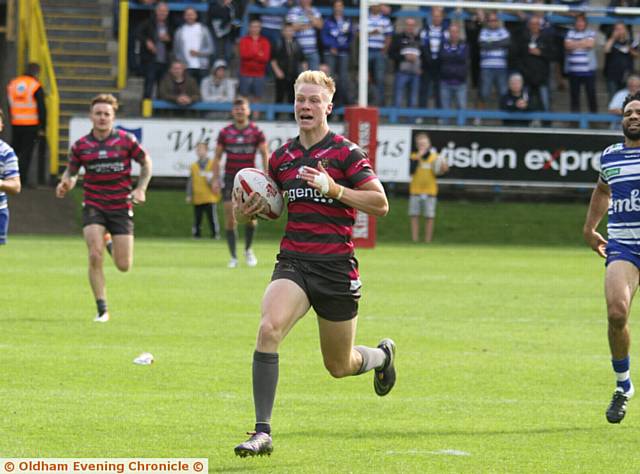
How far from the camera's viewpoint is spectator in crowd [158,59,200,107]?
29766 mm

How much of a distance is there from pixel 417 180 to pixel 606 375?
16.6 meters

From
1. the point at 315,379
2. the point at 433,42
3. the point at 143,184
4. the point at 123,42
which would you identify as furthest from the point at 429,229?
the point at 315,379

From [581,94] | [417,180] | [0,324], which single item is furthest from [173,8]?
[0,324]

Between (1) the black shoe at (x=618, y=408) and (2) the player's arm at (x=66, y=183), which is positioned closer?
(1) the black shoe at (x=618, y=408)

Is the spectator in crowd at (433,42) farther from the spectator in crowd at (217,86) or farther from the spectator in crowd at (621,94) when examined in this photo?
the spectator in crowd at (217,86)

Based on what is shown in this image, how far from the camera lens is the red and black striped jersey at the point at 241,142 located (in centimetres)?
2023

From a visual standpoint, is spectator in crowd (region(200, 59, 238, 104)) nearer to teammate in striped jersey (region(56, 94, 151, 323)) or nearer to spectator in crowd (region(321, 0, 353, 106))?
spectator in crowd (region(321, 0, 353, 106))

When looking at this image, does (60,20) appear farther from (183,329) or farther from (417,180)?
(183,329)

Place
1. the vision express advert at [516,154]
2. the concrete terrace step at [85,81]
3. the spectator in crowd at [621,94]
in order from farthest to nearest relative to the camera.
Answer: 1. the concrete terrace step at [85,81]
2. the spectator in crowd at [621,94]
3. the vision express advert at [516,154]

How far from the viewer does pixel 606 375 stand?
11.2 metres

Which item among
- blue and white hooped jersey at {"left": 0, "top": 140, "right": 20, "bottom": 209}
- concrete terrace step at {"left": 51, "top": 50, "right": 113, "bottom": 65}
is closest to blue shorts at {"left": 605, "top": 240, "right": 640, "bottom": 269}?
blue and white hooped jersey at {"left": 0, "top": 140, "right": 20, "bottom": 209}

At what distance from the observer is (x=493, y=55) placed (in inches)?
1199

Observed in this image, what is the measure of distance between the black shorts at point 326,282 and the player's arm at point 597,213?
90.5 inches

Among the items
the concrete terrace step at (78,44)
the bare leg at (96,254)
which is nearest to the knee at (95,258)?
the bare leg at (96,254)
